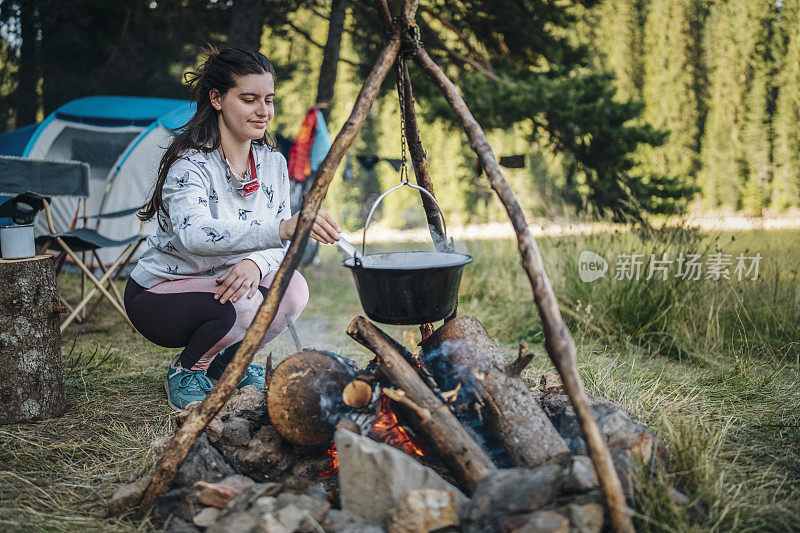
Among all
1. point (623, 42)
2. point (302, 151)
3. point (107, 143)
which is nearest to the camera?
point (302, 151)

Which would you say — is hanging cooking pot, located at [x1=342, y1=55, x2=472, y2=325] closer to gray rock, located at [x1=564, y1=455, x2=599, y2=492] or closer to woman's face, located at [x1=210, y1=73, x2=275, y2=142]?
gray rock, located at [x1=564, y1=455, x2=599, y2=492]

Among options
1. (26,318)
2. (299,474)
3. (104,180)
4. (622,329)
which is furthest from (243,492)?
(104,180)

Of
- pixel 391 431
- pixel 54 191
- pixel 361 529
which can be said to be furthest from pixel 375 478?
Answer: pixel 54 191

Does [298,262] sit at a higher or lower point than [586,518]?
higher

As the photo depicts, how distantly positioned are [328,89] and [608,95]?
11.3 ft

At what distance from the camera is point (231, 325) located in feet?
8.25

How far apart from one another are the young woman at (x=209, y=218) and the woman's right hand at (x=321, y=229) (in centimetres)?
24

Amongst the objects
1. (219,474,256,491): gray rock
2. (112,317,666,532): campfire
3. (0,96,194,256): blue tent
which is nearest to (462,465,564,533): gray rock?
(112,317,666,532): campfire

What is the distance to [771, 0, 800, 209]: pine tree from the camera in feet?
41.3

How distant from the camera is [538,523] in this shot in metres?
1.38

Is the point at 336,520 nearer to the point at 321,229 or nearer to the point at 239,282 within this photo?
the point at 321,229

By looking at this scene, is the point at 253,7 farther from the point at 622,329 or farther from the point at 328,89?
the point at 622,329

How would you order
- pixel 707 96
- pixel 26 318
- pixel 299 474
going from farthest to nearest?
pixel 707 96, pixel 26 318, pixel 299 474

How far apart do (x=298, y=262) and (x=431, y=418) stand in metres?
0.74
